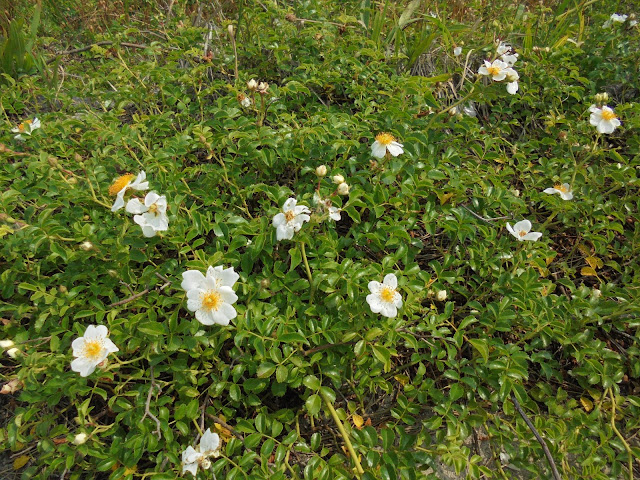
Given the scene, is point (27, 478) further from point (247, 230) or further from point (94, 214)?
point (247, 230)

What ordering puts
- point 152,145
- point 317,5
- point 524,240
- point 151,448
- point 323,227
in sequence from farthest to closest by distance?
point 317,5 → point 152,145 → point 323,227 → point 524,240 → point 151,448

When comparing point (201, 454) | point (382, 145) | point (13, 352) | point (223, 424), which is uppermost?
point (382, 145)

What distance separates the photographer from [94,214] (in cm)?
174

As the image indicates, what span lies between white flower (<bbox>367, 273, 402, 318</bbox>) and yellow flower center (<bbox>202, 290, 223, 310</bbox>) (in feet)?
1.62

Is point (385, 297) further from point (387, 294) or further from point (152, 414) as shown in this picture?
point (152, 414)

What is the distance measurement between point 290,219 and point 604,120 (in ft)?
5.56

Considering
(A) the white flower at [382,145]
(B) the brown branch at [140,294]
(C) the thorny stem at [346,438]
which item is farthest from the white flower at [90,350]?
(A) the white flower at [382,145]

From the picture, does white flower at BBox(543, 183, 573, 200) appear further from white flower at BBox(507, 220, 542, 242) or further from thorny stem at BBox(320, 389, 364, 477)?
thorny stem at BBox(320, 389, 364, 477)

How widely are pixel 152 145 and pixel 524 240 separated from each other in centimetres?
183

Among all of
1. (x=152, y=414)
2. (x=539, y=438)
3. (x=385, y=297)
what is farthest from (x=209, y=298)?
(x=539, y=438)

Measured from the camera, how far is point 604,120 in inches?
82.4

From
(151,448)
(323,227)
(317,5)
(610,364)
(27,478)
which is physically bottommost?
(27,478)

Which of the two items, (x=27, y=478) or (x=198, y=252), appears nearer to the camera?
(x=27, y=478)

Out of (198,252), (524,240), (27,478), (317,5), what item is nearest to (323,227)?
(198,252)
